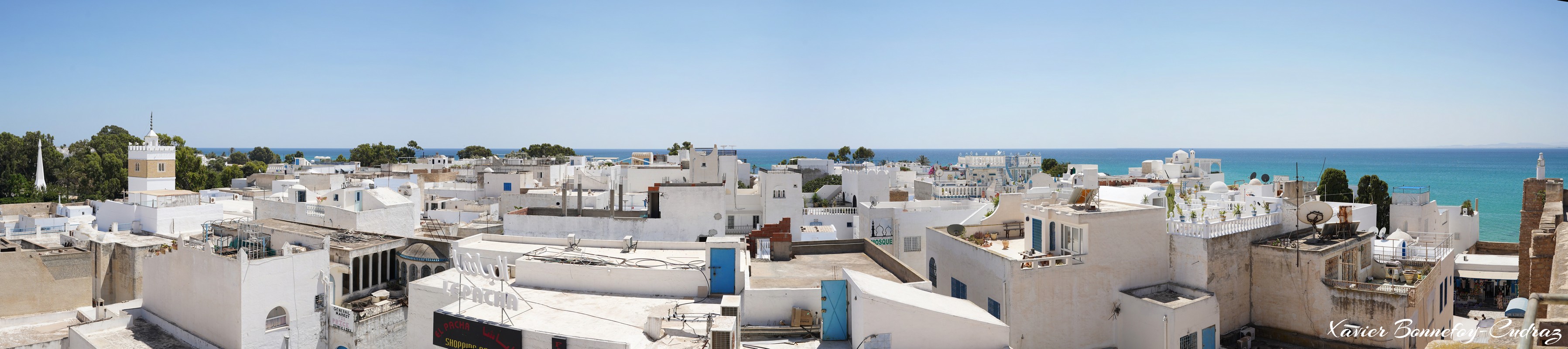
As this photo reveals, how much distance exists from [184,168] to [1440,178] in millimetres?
164176

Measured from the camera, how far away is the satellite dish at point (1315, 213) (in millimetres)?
16609

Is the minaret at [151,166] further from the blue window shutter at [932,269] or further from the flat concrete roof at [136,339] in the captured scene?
the blue window shutter at [932,269]

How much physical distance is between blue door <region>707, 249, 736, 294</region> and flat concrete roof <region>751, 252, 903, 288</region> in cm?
51

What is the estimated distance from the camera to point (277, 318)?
64.5 ft

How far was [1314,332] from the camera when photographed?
1560 cm

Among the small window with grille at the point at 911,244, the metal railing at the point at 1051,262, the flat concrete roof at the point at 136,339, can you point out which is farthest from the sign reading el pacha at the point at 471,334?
the small window with grille at the point at 911,244

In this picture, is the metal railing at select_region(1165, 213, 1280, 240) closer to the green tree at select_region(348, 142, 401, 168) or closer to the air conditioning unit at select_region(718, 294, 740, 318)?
the air conditioning unit at select_region(718, 294, 740, 318)

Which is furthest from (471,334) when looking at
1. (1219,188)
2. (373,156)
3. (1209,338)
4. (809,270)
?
(373,156)

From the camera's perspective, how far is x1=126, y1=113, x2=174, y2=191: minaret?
135 ft

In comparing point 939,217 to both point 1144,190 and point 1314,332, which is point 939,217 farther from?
point 1314,332

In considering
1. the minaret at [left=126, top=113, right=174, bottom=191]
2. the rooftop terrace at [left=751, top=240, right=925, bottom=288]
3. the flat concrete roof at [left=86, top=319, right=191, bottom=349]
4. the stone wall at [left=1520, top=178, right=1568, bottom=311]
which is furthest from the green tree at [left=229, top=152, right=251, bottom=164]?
the stone wall at [left=1520, top=178, right=1568, bottom=311]

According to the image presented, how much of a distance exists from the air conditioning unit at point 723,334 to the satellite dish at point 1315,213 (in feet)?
43.3

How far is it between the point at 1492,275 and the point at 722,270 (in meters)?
26.1

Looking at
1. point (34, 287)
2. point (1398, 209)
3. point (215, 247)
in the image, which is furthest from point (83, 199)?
point (1398, 209)
